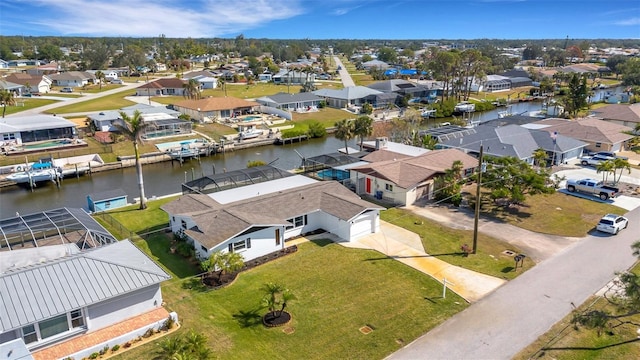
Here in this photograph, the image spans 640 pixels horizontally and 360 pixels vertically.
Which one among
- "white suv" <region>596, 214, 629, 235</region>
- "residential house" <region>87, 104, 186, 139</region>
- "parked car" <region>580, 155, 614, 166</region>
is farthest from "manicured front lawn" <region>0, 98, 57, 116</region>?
"parked car" <region>580, 155, 614, 166</region>

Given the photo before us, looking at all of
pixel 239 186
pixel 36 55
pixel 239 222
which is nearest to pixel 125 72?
pixel 36 55

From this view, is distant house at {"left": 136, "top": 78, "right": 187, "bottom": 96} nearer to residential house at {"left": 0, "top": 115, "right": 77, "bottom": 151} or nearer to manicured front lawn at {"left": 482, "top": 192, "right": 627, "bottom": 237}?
residential house at {"left": 0, "top": 115, "right": 77, "bottom": 151}

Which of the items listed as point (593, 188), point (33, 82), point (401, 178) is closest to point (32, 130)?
point (401, 178)

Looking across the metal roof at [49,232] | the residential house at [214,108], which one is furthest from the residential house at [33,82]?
the metal roof at [49,232]

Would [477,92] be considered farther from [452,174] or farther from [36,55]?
[36,55]

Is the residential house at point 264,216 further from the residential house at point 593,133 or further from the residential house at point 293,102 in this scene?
the residential house at point 293,102

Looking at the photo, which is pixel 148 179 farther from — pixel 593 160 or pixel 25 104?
pixel 25 104
